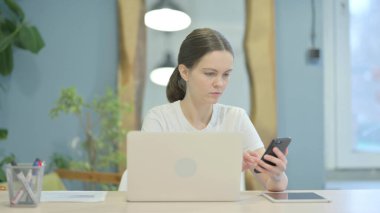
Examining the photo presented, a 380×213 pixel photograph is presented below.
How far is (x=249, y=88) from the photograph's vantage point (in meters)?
3.28

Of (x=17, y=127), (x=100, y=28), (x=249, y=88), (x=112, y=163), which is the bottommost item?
(x=112, y=163)

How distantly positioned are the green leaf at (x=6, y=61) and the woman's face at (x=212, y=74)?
1.68 m

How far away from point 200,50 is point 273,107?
4.83 ft


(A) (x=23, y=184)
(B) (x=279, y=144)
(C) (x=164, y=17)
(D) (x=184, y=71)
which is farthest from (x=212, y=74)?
(C) (x=164, y=17)

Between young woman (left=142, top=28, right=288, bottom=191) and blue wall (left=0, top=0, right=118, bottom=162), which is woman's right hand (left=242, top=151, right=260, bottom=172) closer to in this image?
young woman (left=142, top=28, right=288, bottom=191)

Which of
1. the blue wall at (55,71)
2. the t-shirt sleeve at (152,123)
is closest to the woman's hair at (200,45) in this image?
the t-shirt sleeve at (152,123)

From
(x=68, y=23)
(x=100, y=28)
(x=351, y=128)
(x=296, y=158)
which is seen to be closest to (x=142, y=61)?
(x=100, y=28)

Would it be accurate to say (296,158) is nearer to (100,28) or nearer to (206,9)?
(206,9)

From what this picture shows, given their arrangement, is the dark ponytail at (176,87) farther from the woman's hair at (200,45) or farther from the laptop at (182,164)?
the laptop at (182,164)

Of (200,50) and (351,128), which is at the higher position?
(200,50)

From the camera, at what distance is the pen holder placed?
1.34 m

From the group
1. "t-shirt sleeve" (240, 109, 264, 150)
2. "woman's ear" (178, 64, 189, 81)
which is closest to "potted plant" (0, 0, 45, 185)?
"woman's ear" (178, 64, 189, 81)

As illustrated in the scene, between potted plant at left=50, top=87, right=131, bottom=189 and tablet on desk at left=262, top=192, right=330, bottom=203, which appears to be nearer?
tablet on desk at left=262, top=192, right=330, bottom=203

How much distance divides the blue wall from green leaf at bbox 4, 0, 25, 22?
0.11 metres
